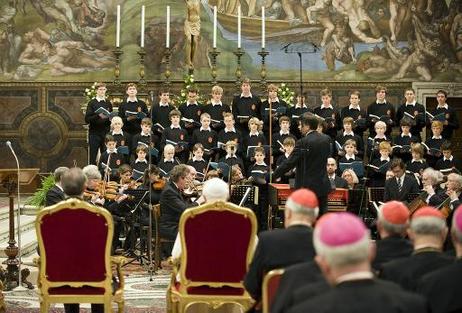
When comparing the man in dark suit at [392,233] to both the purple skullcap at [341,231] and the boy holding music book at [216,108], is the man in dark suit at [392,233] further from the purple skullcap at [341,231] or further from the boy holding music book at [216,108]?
the boy holding music book at [216,108]

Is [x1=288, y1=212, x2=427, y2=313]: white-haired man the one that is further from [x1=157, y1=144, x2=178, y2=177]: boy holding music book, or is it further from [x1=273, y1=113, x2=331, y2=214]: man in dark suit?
[x1=157, y1=144, x2=178, y2=177]: boy holding music book

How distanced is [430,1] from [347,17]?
1.67 meters

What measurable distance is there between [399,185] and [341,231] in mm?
8550

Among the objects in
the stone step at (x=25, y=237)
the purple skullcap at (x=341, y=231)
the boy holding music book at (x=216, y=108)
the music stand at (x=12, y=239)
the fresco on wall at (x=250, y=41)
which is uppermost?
the fresco on wall at (x=250, y=41)

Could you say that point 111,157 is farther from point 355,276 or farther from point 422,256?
point 355,276

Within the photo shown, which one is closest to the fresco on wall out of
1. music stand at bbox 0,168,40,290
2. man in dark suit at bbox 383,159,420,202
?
man in dark suit at bbox 383,159,420,202

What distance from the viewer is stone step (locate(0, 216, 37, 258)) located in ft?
37.4

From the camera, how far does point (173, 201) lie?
9.34 metres

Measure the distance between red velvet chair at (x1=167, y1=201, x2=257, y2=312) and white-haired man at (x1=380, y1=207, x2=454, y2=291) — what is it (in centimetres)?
212

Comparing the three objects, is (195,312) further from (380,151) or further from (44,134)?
(44,134)

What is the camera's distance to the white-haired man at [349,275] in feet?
11.0

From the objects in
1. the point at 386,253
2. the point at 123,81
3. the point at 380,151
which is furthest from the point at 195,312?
the point at 123,81

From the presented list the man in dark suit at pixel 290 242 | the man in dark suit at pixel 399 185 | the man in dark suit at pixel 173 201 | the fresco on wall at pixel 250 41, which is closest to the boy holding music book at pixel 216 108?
the fresco on wall at pixel 250 41

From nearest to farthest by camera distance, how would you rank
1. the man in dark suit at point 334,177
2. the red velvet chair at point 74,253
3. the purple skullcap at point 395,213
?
the purple skullcap at point 395,213, the red velvet chair at point 74,253, the man in dark suit at point 334,177
